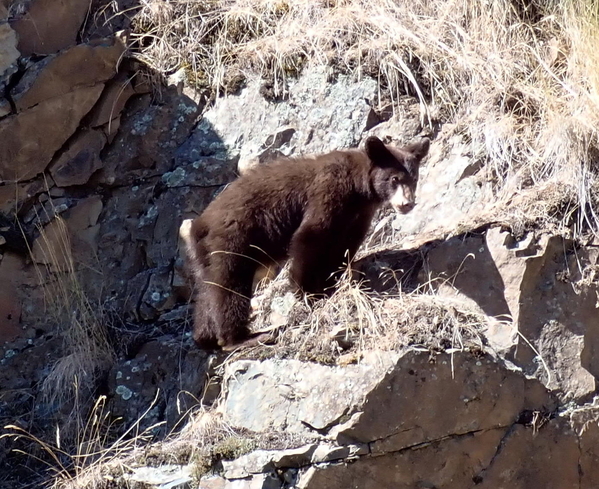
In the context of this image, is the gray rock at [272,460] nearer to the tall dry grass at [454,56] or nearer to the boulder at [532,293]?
the boulder at [532,293]

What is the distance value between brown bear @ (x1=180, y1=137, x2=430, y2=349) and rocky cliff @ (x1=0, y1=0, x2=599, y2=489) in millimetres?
278

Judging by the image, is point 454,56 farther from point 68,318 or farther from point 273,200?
point 68,318

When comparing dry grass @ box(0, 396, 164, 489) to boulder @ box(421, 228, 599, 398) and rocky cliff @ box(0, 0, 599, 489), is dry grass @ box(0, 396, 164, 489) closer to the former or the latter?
rocky cliff @ box(0, 0, 599, 489)

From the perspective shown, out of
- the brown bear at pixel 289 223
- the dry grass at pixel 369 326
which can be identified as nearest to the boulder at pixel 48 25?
→ the brown bear at pixel 289 223

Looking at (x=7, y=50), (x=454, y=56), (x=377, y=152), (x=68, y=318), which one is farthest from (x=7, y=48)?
(x=454, y=56)

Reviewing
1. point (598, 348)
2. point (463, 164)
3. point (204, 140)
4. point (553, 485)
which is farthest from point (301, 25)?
point (553, 485)

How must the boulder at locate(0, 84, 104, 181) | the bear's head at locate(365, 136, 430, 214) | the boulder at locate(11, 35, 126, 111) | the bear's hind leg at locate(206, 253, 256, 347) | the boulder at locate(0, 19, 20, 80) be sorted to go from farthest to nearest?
1. the boulder at locate(0, 19, 20, 80)
2. the boulder at locate(11, 35, 126, 111)
3. the boulder at locate(0, 84, 104, 181)
4. the bear's head at locate(365, 136, 430, 214)
5. the bear's hind leg at locate(206, 253, 256, 347)

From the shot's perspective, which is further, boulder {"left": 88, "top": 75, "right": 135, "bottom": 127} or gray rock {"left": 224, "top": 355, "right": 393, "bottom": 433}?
boulder {"left": 88, "top": 75, "right": 135, "bottom": 127}

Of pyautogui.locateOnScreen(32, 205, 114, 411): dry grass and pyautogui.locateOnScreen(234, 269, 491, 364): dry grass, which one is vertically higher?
pyautogui.locateOnScreen(234, 269, 491, 364): dry grass

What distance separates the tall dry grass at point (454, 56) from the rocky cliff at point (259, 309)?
149 millimetres

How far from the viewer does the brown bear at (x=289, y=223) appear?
625 centimetres

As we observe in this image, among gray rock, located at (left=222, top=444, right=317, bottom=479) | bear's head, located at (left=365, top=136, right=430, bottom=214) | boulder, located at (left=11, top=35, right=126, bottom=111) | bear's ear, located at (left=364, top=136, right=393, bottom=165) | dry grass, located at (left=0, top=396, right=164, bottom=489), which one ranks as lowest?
dry grass, located at (left=0, top=396, right=164, bottom=489)

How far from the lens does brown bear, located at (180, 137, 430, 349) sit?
6254 mm

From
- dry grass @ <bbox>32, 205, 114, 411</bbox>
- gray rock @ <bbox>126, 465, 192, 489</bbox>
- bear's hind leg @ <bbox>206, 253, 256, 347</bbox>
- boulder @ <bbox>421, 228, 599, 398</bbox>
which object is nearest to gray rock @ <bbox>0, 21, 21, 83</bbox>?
dry grass @ <bbox>32, 205, 114, 411</bbox>
